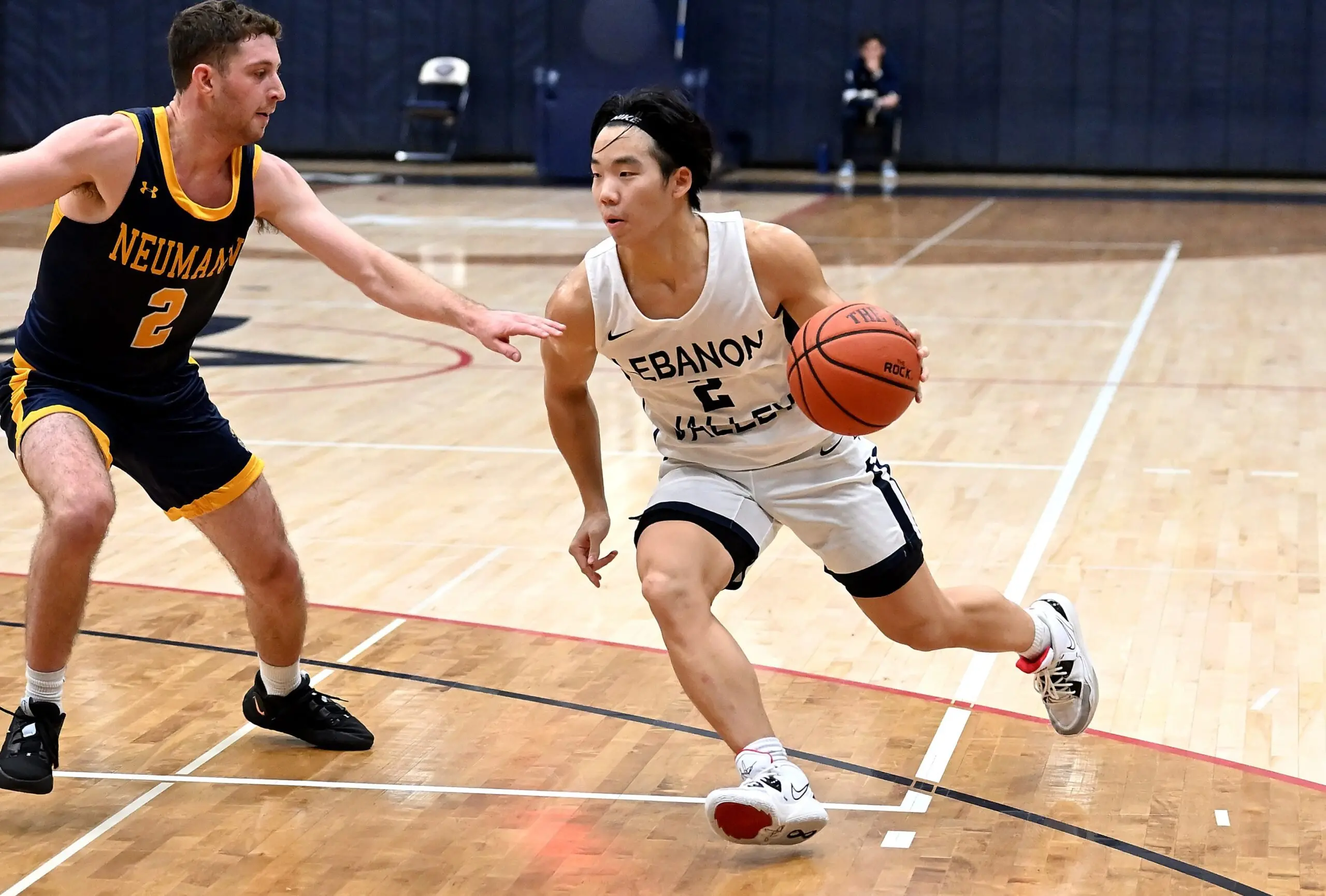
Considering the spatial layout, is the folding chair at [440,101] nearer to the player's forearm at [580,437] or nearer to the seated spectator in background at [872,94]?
the seated spectator in background at [872,94]

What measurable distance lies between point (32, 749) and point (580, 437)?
1.40 m

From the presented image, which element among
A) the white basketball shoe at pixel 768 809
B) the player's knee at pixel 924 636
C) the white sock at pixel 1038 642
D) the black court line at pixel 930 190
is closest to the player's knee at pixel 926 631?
the player's knee at pixel 924 636

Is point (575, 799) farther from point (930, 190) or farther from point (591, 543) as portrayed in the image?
point (930, 190)

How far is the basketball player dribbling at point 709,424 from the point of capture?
376cm

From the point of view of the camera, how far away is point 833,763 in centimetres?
435

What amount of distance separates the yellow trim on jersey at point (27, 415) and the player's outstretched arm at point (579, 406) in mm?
994

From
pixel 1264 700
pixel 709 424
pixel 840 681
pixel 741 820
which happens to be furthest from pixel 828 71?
pixel 741 820

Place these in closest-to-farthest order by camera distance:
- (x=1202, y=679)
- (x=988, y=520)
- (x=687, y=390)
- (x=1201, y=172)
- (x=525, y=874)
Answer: (x=525, y=874), (x=687, y=390), (x=1202, y=679), (x=988, y=520), (x=1201, y=172)

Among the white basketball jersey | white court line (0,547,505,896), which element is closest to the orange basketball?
the white basketball jersey

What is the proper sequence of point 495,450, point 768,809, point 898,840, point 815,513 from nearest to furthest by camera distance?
point 768,809
point 898,840
point 815,513
point 495,450

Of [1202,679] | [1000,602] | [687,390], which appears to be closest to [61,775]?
[687,390]

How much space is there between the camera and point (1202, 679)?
5016mm

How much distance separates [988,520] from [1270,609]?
1351 mm

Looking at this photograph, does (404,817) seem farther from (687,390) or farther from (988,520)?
(988,520)
